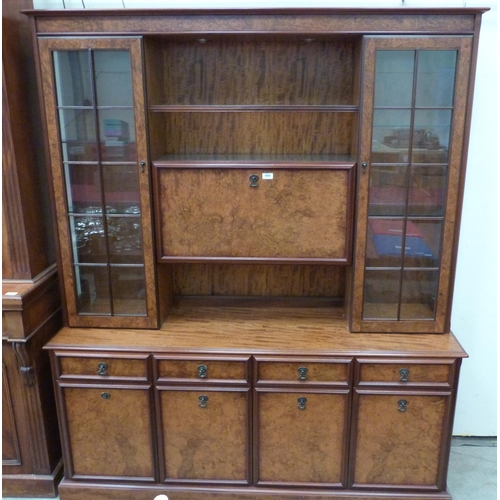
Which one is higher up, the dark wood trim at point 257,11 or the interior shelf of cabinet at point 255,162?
the dark wood trim at point 257,11

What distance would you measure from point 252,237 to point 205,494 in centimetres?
106

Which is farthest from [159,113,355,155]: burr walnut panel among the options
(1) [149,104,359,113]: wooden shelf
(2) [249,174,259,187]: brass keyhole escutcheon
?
(2) [249,174,259,187]: brass keyhole escutcheon

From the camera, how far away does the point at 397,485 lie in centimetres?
193

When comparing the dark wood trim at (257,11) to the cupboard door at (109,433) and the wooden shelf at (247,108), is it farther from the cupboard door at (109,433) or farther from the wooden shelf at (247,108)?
the cupboard door at (109,433)

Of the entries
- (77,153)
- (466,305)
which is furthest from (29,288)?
(466,305)

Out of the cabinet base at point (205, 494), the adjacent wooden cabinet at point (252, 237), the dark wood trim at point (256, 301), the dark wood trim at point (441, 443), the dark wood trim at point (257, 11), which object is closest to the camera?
the dark wood trim at point (257, 11)

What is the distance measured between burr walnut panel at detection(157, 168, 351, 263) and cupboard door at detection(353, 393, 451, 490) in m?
0.59

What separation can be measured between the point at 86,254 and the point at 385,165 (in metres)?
1.22

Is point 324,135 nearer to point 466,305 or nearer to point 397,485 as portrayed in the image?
point 466,305

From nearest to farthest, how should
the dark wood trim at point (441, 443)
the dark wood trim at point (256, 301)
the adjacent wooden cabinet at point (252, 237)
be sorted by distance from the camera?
the adjacent wooden cabinet at point (252, 237), the dark wood trim at point (441, 443), the dark wood trim at point (256, 301)

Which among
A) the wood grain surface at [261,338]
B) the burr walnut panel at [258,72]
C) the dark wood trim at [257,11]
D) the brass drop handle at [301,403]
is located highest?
the dark wood trim at [257,11]

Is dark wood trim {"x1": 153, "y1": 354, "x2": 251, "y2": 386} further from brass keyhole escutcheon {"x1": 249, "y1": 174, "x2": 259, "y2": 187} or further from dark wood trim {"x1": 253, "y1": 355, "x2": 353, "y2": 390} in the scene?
brass keyhole escutcheon {"x1": 249, "y1": 174, "x2": 259, "y2": 187}

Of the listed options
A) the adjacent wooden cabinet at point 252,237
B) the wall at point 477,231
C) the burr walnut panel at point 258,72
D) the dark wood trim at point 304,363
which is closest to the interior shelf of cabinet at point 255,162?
the adjacent wooden cabinet at point 252,237

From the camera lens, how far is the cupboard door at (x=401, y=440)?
1852mm
